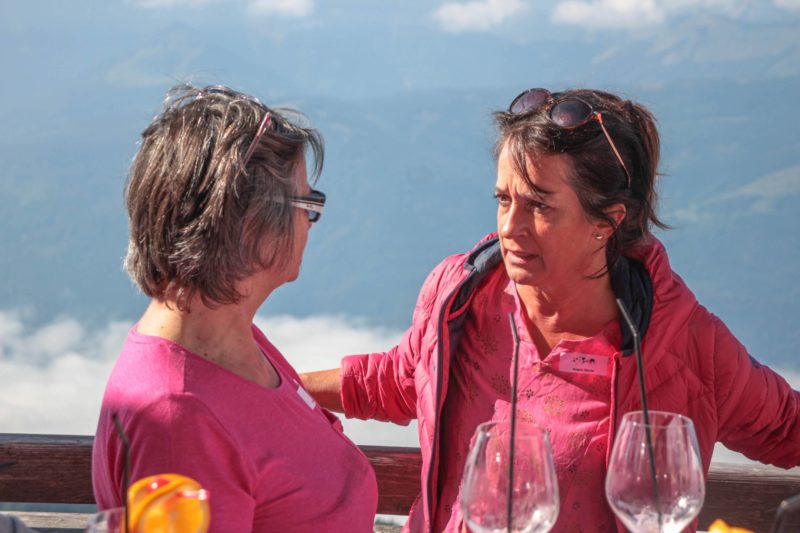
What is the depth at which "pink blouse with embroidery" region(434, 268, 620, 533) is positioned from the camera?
164 centimetres

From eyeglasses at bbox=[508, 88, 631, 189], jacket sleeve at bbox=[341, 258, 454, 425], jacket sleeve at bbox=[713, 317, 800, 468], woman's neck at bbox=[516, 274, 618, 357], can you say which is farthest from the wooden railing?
eyeglasses at bbox=[508, 88, 631, 189]

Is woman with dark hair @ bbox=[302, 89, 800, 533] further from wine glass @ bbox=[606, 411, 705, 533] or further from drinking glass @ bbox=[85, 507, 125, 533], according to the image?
drinking glass @ bbox=[85, 507, 125, 533]

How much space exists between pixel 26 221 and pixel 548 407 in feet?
31.8

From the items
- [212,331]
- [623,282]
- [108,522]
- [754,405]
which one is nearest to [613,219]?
[623,282]

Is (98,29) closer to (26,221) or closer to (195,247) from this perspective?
(26,221)

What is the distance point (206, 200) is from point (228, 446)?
0.33 meters

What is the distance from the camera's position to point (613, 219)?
179 centimetres

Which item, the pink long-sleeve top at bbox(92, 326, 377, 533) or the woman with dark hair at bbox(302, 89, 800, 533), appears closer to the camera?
the pink long-sleeve top at bbox(92, 326, 377, 533)

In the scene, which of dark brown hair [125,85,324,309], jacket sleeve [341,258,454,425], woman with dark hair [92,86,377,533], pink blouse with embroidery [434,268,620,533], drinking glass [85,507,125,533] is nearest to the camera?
drinking glass [85,507,125,533]

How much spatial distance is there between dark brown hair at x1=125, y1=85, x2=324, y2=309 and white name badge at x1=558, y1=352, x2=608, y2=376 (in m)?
0.65

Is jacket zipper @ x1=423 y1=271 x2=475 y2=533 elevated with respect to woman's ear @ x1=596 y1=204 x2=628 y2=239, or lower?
lower

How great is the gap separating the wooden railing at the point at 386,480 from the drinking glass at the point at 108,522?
1.27 meters

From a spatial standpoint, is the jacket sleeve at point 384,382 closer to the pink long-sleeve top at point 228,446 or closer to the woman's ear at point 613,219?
the woman's ear at point 613,219

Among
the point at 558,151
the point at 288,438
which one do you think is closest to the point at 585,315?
the point at 558,151
